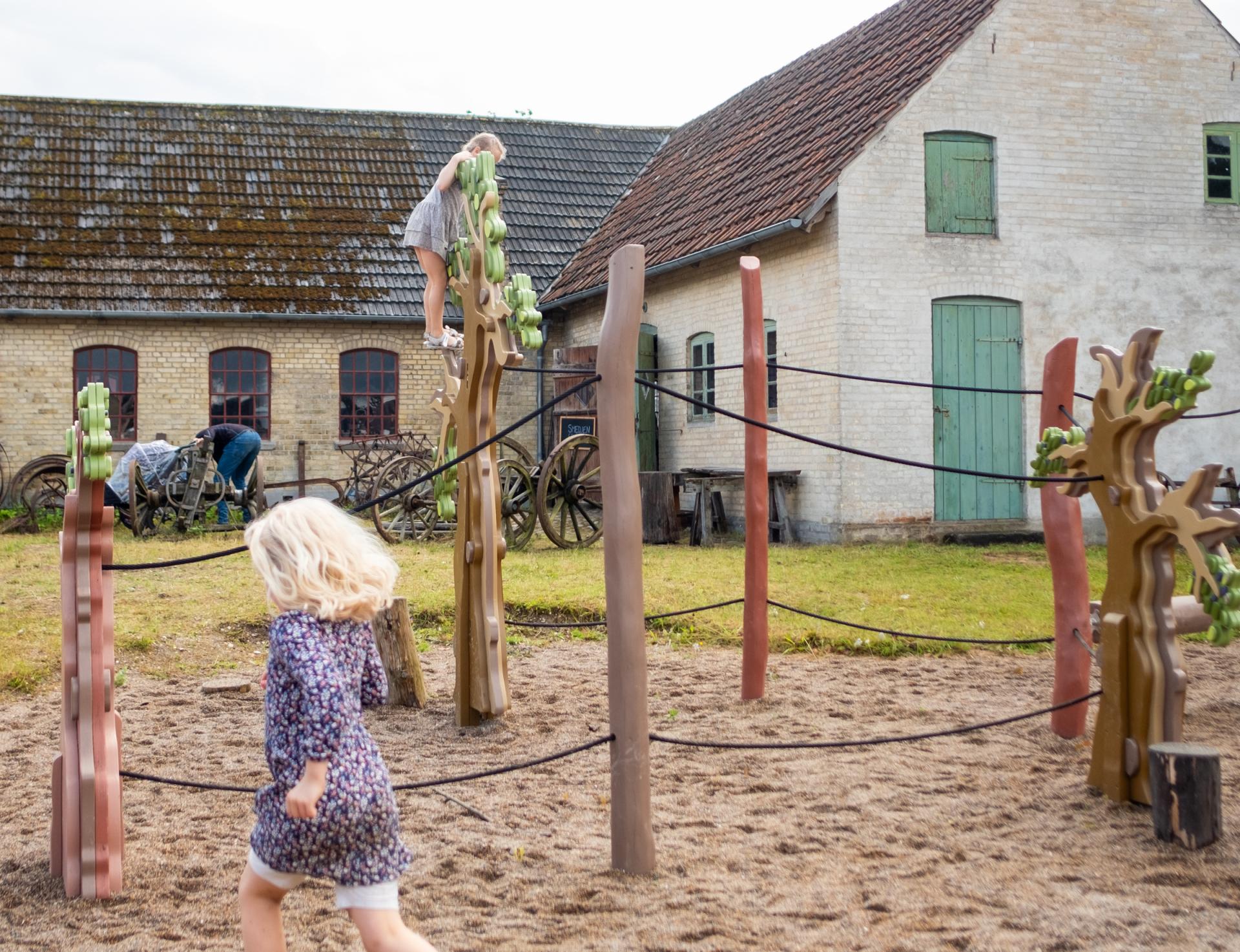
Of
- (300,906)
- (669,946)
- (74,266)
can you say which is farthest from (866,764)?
(74,266)

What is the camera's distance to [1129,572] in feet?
Result: 14.5

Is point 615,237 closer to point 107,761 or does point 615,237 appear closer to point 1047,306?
point 1047,306

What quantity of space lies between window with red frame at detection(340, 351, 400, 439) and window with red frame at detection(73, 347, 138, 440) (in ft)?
9.36

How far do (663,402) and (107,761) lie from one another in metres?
13.0

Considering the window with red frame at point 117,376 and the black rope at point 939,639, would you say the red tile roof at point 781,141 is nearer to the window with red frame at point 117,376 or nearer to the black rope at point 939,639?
the window with red frame at point 117,376

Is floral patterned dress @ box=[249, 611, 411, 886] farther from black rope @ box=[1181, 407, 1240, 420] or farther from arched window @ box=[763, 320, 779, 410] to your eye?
arched window @ box=[763, 320, 779, 410]

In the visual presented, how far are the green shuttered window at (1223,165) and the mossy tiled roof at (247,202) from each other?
9.02 m

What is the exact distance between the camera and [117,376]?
1772 cm

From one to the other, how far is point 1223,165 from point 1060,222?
2230 millimetres

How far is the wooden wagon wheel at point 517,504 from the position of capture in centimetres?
1257

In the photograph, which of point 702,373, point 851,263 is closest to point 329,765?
point 851,263

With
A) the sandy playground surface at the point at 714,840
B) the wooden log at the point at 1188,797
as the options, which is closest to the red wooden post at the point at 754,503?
the sandy playground surface at the point at 714,840

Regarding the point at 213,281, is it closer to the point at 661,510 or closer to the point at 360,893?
the point at 661,510

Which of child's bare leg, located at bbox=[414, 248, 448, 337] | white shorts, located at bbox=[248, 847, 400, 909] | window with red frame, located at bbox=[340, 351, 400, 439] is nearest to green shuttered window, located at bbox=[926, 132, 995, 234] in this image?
child's bare leg, located at bbox=[414, 248, 448, 337]
